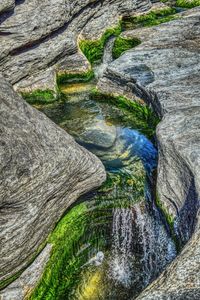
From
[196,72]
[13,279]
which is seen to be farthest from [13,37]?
[13,279]

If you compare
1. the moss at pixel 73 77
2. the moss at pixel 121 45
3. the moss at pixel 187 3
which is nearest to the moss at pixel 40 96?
the moss at pixel 73 77

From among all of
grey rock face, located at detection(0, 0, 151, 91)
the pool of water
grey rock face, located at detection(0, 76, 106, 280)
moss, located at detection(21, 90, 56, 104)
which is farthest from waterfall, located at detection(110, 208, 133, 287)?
grey rock face, located at detection(0, 0, 151, 91)

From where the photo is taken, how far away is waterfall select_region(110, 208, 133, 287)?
10.8 meters

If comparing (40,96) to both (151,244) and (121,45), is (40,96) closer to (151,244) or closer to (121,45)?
(121,45)

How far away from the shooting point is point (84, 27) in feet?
68.4

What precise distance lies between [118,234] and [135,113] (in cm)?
653

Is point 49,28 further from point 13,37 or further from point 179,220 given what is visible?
point 179,220

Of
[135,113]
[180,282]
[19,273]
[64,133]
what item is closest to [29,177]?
[19,273]

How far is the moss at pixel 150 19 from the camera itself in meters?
23.0

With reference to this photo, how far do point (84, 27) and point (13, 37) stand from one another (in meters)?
5.10

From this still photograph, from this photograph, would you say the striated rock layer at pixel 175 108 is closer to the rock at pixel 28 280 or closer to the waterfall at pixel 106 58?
the waterfall at pixel 106 58

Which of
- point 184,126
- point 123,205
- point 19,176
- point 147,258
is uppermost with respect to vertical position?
point 19,176

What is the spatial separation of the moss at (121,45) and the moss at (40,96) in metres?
4.74

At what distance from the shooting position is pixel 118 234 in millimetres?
11648
